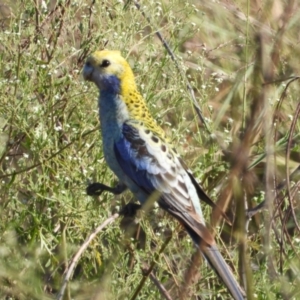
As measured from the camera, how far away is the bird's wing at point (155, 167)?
367 centimetres

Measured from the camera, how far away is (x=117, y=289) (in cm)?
351

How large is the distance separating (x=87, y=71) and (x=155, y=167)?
1.86 feet

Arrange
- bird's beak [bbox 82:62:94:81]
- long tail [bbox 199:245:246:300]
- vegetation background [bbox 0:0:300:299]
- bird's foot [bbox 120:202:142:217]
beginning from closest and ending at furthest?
long tail [bbox 199:245:246:300]
vegetation background [bbox 0:0:300:299]
bird's foot [bbox 120:202:142:217]
bird's beak [bbox 82:62:94:81]

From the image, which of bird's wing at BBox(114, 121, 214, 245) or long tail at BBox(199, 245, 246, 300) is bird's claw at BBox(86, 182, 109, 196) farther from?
long tail at BBox(199, 245, 246, 300)

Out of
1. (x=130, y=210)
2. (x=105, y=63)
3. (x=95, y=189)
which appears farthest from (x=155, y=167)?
(x=105, y=63)

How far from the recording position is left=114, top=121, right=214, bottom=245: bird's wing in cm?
367

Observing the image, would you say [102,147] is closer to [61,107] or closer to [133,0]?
[61,107]

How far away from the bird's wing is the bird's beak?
1.00 ft

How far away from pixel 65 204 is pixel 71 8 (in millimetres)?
1084

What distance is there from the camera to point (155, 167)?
3.84 metres

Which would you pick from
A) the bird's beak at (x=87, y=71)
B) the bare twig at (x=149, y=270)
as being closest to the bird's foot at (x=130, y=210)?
the bare twig at (x=149, y=270)

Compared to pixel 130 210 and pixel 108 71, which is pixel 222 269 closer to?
pixel 130 210

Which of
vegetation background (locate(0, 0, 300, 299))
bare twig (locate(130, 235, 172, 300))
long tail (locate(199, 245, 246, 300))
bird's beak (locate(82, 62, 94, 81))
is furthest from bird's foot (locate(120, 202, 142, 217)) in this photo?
bird's beak (locate(82, 62, 94, 81))

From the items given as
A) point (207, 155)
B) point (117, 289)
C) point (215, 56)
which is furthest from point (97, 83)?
point (215, 56)
